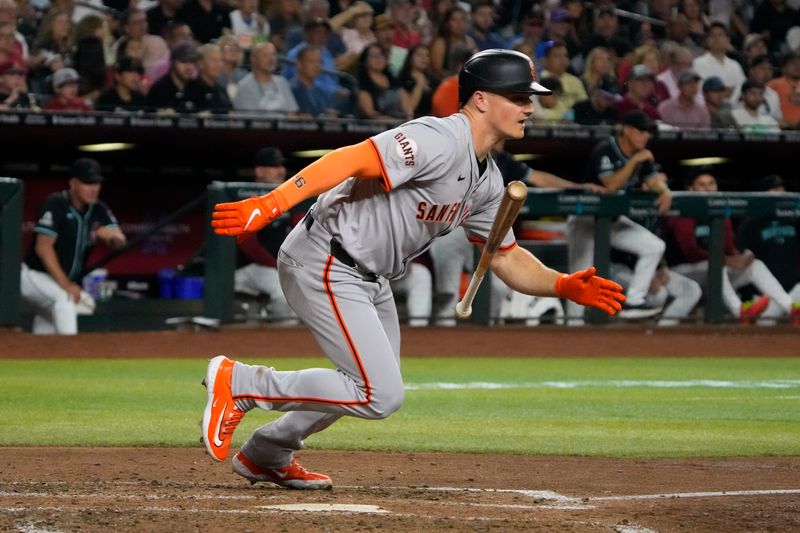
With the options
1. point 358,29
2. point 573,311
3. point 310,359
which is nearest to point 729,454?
point 310,359

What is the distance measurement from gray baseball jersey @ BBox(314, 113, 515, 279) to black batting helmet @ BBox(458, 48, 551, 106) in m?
0.13

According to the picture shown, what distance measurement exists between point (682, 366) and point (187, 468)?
19.4 ft

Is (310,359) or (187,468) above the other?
(187,468)

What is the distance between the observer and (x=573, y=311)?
12.4m

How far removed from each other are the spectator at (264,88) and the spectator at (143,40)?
773 millimetres

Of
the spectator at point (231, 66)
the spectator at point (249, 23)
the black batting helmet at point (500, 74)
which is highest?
the black batting helmet at point (500, 74)

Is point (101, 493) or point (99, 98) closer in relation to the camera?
point (101, 493)

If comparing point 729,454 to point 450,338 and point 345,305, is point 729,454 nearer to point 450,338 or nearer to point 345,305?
point 345,305

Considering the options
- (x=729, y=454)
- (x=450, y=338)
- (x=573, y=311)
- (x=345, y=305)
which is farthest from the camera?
(x=573, y=311)

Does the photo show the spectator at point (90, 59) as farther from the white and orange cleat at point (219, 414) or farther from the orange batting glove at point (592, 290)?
the orange batting glove at point (592, 290)

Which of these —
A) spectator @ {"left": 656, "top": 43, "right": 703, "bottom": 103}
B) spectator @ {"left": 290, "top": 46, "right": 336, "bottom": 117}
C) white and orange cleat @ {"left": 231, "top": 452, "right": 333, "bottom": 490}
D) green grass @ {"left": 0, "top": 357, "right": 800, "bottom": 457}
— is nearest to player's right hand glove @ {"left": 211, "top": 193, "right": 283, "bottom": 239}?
white and orange cleat @ {"left": 231, "top": 452, "right": 333, "bottom": 490}

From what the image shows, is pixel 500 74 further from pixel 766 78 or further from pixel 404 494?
pixel 766 78

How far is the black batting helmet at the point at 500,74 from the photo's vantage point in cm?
451

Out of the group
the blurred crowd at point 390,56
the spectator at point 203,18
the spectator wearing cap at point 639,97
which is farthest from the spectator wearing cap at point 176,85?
the spectator wearing cap at point 639,97
